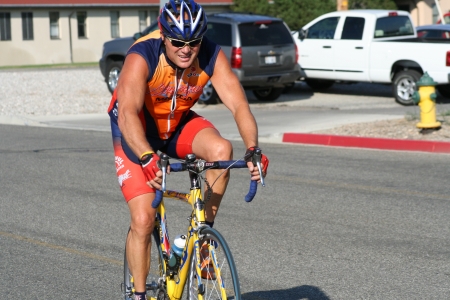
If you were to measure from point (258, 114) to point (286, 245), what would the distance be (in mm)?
11026

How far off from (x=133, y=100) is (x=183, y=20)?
1.63ft

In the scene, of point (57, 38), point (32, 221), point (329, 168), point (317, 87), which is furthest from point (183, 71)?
point (57, 38)

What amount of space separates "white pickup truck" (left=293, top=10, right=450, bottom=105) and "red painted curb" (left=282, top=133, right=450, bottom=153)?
5326 millimetres

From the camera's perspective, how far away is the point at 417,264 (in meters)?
6.56

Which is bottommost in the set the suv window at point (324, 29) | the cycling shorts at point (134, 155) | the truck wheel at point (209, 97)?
the truck wheel at point (209, 97)

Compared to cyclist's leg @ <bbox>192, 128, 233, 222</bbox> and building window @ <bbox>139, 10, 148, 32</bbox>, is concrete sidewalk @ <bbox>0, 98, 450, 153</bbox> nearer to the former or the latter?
cyclist's leg @ <bbox>192, 128, 233, 222</bbox>

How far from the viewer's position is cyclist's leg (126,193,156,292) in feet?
15.5

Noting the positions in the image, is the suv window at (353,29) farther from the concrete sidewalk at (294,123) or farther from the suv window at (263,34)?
the concrete sidewalk at (294,123)

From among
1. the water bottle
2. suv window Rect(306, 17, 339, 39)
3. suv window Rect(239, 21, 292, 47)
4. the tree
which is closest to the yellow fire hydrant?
suv window Rect(239, 21, 292, 47)

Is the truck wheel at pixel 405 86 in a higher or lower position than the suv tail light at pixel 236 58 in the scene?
lower

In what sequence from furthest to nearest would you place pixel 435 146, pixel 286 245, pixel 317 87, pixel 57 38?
1. pixel 57 38
2. pixel 317 87
3. pixel 435 146
4. pixel 286 245

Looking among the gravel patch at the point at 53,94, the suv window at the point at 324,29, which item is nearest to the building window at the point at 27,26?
the gravel patch at the point at 53,94

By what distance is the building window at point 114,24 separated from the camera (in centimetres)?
5359

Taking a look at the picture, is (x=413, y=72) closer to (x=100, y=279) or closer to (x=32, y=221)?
(x=32, y=221)
